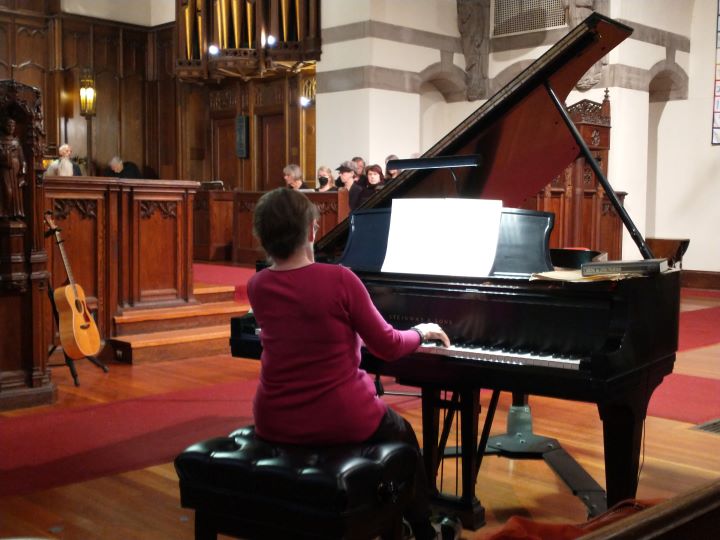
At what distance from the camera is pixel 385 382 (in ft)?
20.5

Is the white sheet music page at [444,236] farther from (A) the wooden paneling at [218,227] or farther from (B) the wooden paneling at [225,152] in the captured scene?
(B) the wooden paneling at [225,152]

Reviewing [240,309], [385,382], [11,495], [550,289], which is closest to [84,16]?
[240,309]

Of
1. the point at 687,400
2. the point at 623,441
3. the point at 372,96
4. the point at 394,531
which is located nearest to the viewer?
the point at 394,531

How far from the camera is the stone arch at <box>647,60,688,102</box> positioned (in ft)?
41.3

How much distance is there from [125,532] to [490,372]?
58.3 inches

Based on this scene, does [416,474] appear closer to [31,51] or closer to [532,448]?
[532,448]

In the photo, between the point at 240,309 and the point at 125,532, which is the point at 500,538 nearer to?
the point at 125,532

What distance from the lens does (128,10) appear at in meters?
15.7

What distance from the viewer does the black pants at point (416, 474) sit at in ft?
8.96

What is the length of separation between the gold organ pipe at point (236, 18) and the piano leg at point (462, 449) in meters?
10.7

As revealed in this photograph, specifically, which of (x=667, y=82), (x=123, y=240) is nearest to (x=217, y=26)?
(x=667, y=82)

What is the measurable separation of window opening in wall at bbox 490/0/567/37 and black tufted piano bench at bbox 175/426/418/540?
10.8 m

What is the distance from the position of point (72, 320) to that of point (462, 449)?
340cm

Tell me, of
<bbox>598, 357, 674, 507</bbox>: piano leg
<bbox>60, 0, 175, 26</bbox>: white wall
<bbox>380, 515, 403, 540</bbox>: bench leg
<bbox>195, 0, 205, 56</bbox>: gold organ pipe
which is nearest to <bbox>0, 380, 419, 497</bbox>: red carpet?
<bbox>380, 515, 403, 540</bbox>: bench leg
